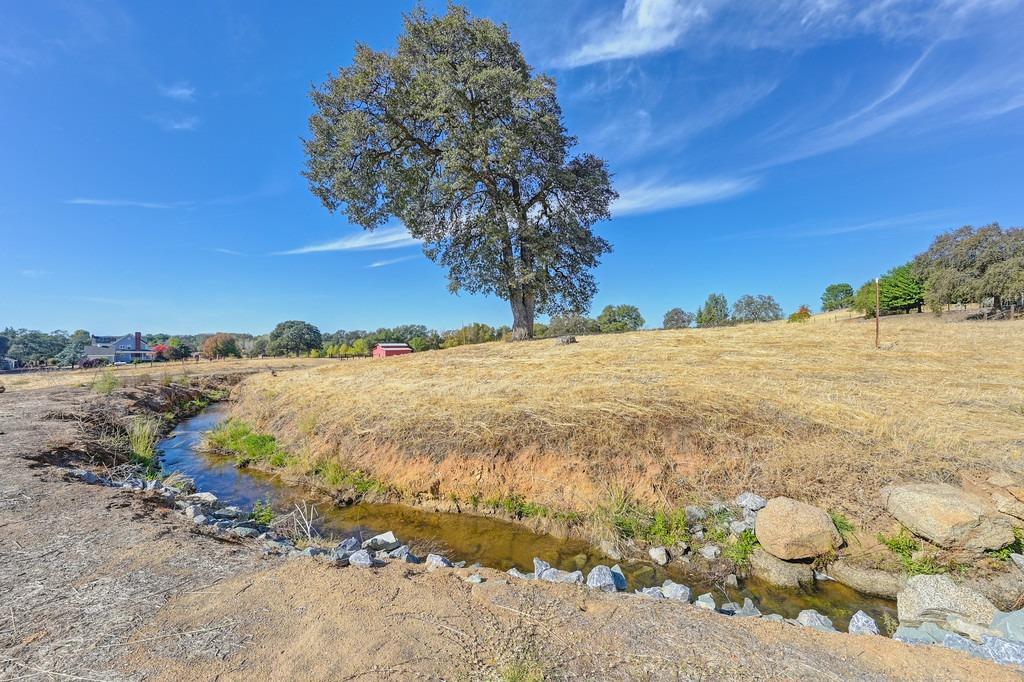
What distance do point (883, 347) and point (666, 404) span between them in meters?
8.50

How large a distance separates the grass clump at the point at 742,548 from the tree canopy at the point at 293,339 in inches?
2798

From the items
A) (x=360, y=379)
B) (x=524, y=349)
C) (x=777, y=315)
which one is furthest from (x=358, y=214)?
(x=777, y=315)

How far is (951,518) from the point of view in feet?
14.0

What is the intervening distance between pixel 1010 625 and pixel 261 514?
8310 mm

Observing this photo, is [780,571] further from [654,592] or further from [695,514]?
[654,592]

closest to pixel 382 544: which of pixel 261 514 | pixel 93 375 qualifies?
pixel 261 514

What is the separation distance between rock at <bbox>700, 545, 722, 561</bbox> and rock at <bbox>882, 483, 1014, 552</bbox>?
2.04 meters

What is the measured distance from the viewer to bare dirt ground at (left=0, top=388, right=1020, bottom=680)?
7.80 feet

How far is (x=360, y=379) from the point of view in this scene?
12383 mm

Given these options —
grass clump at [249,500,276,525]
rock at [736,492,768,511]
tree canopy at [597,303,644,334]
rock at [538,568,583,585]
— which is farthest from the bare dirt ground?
tree canopy at [597,303,644,334]

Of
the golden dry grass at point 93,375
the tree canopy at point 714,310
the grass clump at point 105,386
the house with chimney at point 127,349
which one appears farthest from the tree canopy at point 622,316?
the house with chimney at point 127,349

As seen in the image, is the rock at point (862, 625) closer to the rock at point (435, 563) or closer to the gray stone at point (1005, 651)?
the gray stone at point (1005, 651)

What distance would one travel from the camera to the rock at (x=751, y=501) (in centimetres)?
532

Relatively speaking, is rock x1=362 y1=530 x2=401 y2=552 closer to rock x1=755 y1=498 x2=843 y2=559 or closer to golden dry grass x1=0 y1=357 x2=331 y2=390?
rock x1=755 y1=498 x2=843 y2=559
